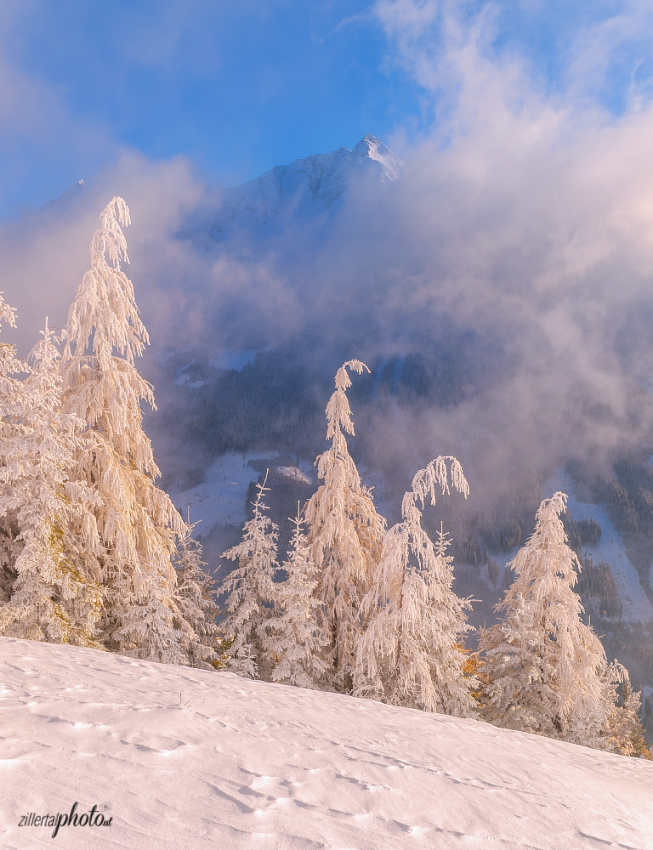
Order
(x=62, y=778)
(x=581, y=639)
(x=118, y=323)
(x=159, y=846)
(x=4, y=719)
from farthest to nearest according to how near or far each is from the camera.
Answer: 1. (x=581, y=639)
2. (x=118, y=323)
3. (x=4, y=719)
4. (x=62, y=778)
5. (x=159, y=846)

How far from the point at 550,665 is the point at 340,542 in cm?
791

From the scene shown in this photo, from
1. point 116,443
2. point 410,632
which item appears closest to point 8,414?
point 116,443

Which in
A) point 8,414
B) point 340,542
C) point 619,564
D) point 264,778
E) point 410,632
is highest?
point 619,564

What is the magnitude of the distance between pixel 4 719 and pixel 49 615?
21.0ft

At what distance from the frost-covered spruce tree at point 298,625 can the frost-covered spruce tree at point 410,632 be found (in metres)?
1.69

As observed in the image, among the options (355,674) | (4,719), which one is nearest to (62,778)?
(4,719)

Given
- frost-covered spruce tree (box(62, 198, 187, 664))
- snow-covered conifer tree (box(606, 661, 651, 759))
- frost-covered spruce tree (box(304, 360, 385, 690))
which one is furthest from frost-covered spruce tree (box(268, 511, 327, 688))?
snow-covered conifer tree (box(606, 661, 651, 759))

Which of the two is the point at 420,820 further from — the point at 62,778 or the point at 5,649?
the point at 5,649

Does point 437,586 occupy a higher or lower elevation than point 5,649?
higher

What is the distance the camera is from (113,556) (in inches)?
447

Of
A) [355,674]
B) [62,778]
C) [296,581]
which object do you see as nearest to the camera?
[62,778]

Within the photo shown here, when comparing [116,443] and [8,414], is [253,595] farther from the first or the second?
[8,414]

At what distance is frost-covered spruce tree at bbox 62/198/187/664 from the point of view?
10773 millimetres

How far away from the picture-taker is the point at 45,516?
9219 millimetres
